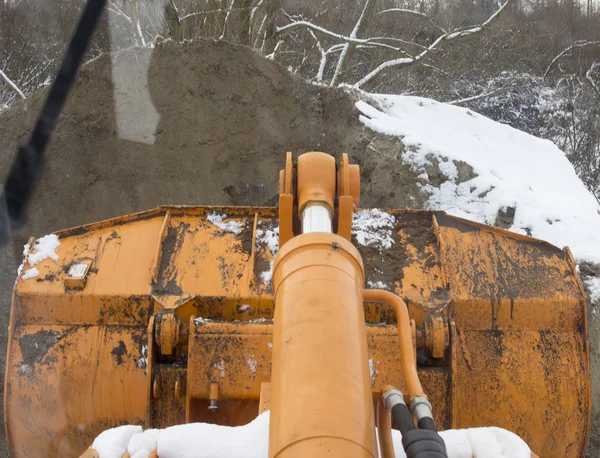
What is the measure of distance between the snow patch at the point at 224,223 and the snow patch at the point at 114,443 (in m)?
1.53

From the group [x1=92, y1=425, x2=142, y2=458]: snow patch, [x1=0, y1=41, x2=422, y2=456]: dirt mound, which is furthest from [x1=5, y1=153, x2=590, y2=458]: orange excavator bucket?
[x1=0, y1=41, x2=422, y2=456]: dirt mound

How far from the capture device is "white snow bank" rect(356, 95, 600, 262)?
15.1 feet

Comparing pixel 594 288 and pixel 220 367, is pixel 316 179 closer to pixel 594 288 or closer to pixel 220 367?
pixel 220 367

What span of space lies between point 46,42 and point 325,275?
14.4 meters

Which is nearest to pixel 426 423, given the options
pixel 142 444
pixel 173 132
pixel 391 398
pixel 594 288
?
pixel 391 398

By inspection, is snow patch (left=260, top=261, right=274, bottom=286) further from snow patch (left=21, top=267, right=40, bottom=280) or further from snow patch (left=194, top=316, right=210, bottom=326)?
snow patch (left=21, top=267, right=40, bottom=280)

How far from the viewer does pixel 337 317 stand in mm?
1426

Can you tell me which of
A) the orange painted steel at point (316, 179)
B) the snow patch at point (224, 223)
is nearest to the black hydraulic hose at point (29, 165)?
the snow patch at point (224, 223)

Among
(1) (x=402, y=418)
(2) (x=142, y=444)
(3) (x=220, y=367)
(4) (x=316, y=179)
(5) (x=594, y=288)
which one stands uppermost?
(4) (x=316, y=179)

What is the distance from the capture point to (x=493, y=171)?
17.5 ft

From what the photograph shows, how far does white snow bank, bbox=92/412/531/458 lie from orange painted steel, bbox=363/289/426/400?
0.22 metres

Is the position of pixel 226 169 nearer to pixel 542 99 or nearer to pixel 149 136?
pixel 149 136

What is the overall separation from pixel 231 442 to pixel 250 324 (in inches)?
39.4

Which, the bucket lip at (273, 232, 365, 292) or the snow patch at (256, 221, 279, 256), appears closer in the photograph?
the bucket lip at (273, 232, 365, 292)
